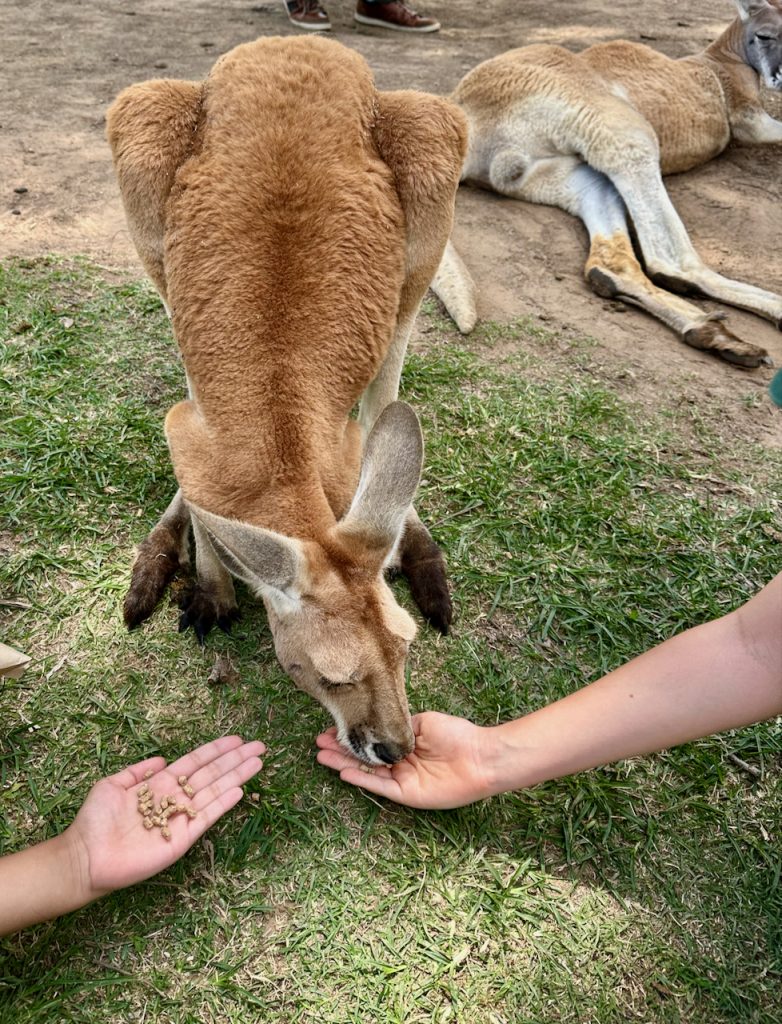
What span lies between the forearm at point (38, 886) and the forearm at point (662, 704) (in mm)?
949

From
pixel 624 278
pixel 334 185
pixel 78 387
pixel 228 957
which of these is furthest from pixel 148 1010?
pixel 624 278

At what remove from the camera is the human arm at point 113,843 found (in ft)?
4.95

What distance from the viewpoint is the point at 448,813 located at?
1864 mm

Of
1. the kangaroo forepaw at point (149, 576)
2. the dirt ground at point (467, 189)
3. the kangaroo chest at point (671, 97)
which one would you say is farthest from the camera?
the kangaroo chest at point (671, 97)

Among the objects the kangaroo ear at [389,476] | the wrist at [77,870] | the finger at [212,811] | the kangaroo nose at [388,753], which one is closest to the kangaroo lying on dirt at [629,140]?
the kangaroo ear at [389,476]

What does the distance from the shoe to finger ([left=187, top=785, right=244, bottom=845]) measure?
23.7ft

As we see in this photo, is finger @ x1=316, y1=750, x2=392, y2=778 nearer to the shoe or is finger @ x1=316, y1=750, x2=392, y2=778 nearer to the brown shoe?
the shoe

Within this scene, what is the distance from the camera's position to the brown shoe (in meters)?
7.14

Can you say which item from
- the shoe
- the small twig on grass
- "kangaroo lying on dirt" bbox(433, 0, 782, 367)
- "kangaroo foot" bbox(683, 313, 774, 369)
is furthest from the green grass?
the shoe

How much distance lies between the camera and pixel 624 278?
13.0 ft

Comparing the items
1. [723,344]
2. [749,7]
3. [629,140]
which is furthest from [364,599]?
[749,7]

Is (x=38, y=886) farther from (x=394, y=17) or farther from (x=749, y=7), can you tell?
(x=394, y=17)

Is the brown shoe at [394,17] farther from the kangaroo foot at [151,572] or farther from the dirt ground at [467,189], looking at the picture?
the kangaroo foot at [151,572]

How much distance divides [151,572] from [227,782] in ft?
2.58
